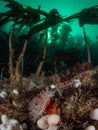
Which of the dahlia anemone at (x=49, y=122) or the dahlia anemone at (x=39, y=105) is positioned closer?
the dahlia anemone at (x=49, y=122)

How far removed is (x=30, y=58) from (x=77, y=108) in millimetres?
7405

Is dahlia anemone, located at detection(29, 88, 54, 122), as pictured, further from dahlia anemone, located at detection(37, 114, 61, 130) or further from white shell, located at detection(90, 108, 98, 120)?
white shell, located at detection(90, 108, 98, 120)

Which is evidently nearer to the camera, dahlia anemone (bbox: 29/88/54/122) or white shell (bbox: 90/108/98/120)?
white shell (bbox: 90/108/98/120)

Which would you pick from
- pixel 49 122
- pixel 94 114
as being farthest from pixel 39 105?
pixel 94 114

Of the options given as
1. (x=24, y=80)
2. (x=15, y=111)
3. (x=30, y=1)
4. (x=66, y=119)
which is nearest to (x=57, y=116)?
(x=66, y=119)

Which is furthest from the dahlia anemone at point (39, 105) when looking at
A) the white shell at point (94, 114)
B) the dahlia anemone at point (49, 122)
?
the white shell at point (94, 114)

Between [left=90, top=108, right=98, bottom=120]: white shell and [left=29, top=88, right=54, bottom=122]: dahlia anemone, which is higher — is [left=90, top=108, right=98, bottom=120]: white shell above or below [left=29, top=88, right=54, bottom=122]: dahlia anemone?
below

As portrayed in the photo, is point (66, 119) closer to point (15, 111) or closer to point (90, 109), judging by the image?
point (90, 109)

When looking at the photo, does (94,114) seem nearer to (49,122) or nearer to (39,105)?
(49,122)

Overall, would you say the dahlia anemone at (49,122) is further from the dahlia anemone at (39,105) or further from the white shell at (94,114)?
the white shell at (94,114)

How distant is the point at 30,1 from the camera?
54031 mm

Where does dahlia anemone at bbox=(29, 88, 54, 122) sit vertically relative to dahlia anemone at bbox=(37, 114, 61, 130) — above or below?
above

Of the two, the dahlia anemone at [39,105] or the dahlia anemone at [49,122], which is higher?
the dahlia anemone at [39,105]

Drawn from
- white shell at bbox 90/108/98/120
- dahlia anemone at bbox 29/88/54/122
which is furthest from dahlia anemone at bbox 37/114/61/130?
white shell at bbox 90/108/98/120
